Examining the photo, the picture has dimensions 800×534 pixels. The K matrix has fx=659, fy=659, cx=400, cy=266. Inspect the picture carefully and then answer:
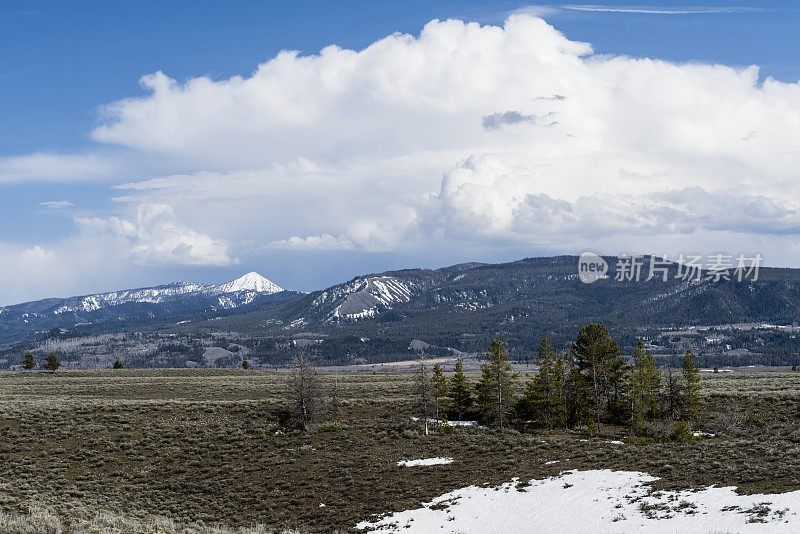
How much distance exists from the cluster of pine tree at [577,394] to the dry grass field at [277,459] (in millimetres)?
2975

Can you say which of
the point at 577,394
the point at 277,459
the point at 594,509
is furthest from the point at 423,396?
the point at 594,509

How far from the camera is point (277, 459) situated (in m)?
48.7

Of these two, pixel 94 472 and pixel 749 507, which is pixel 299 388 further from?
pixel 749 507

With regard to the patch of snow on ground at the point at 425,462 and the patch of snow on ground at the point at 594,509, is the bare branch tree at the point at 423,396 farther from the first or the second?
the patch of snow on ground at the point at 594,509

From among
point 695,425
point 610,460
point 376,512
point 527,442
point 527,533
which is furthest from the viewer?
point 695,425

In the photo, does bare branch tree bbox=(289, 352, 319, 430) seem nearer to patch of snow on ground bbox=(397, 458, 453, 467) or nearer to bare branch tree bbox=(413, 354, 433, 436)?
bare branch tree bbox=(413, 354, 433, 436)

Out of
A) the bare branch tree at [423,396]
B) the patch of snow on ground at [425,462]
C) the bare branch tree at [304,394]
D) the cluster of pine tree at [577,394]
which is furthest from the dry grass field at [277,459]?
the cluster of pine tree at [577,394]

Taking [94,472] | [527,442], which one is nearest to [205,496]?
[94,472]

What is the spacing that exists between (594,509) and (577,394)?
1291 inches

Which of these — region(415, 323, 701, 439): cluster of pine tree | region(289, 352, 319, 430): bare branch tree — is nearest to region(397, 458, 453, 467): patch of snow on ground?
region(415, 323, 701, 439): cluster of pine tree

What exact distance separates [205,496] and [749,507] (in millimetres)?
30808

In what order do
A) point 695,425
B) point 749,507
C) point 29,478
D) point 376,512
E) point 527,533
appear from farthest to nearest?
point 695,425, point 29,478, point 376,512, point 527,533, point 749,507

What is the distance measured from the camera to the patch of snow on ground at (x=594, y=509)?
26798 millimetres

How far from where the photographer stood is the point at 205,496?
4178 centimetres
